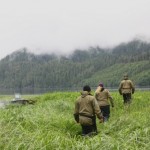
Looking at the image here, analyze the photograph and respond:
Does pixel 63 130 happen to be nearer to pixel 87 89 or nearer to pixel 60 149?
pixel 87 89

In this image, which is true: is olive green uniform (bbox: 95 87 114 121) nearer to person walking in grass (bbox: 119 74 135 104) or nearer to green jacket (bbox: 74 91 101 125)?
person walking in grass (bbox: 119 74 135 104)

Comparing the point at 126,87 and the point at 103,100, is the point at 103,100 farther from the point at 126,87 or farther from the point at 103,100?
the point at 126,87

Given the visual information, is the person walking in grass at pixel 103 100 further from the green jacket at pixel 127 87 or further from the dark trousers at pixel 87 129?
the dark trousers at pixel 87 129

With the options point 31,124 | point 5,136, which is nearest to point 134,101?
point 31,124

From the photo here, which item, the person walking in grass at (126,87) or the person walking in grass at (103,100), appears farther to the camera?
the person walking in grass at (126,87)

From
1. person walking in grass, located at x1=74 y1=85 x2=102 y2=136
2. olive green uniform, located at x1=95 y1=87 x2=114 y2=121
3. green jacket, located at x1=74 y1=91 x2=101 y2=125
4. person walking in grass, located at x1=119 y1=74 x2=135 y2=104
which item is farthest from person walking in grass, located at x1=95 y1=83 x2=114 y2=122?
green jacket, located at x1=74 y1=91 x2=101 y2=125

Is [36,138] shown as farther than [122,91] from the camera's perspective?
No

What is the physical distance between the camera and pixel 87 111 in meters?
16.0

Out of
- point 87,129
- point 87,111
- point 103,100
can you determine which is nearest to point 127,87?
point 103,100

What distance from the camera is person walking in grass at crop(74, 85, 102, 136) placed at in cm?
1593

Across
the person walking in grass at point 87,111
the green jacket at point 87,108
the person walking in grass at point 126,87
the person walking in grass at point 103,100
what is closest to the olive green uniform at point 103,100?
the person walking in grass at point 103,100

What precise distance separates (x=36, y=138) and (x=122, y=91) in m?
16.1

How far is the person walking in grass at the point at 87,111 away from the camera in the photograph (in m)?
15.9

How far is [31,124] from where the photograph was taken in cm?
1508
